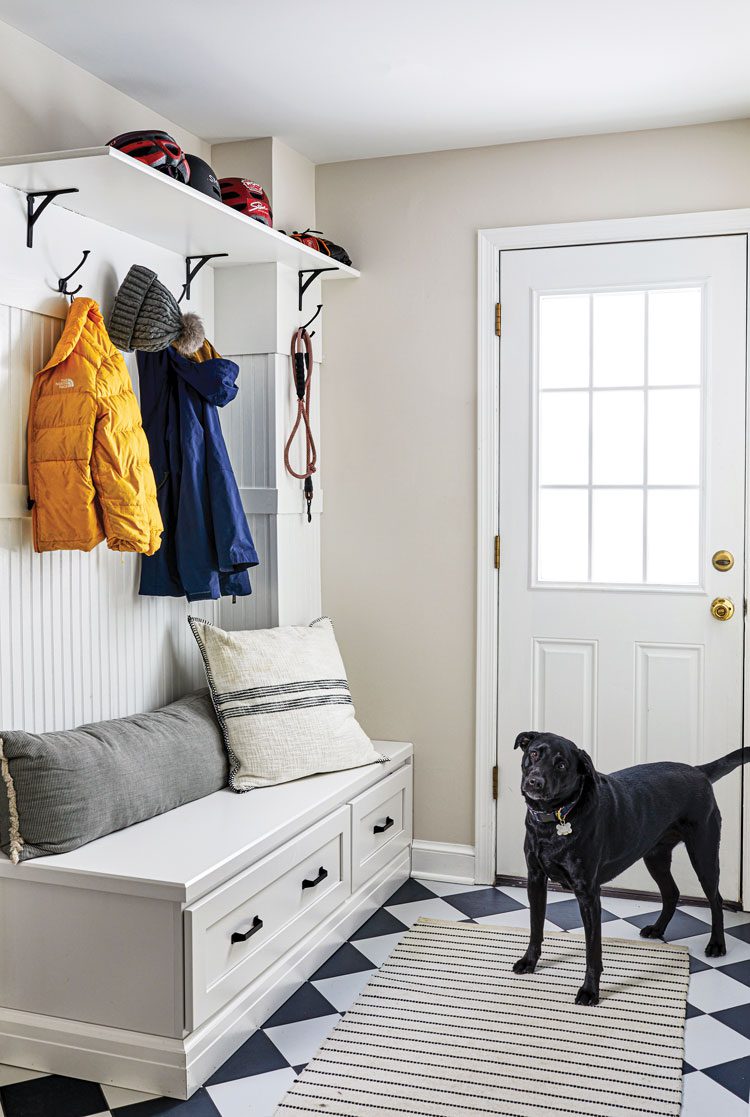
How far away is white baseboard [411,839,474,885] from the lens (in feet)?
11.6

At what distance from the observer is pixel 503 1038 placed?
244 centimetres

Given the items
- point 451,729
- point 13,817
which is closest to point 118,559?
point 13,817

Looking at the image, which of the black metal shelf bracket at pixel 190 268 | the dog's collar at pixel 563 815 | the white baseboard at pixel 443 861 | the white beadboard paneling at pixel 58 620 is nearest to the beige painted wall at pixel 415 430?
the white baseboard at pixel 443 861

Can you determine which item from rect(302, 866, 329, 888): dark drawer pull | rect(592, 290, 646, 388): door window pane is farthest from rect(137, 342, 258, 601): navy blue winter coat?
rect(592, 290, 646, 388): door window pane

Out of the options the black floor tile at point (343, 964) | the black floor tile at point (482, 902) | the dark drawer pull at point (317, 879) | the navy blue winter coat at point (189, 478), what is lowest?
the black floor tile at point (482, 902)

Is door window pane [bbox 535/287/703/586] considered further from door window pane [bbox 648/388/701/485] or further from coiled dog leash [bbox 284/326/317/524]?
coiled dog leash [bbox 284/326/317/524]

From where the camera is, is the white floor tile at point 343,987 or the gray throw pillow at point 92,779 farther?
the white floor tile at point 343,987

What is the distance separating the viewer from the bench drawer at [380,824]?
3074mm

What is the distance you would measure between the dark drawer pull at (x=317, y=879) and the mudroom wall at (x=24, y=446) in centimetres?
72

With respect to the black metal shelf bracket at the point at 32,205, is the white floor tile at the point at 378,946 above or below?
below

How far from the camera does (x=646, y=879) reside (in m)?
3.37

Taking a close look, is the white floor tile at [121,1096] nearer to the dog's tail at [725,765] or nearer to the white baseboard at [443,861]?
the white baseboard at [443,861]

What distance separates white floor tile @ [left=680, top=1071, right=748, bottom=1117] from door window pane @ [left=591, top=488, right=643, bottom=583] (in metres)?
1.54

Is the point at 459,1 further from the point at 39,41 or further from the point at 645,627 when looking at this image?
the point at 645,627
